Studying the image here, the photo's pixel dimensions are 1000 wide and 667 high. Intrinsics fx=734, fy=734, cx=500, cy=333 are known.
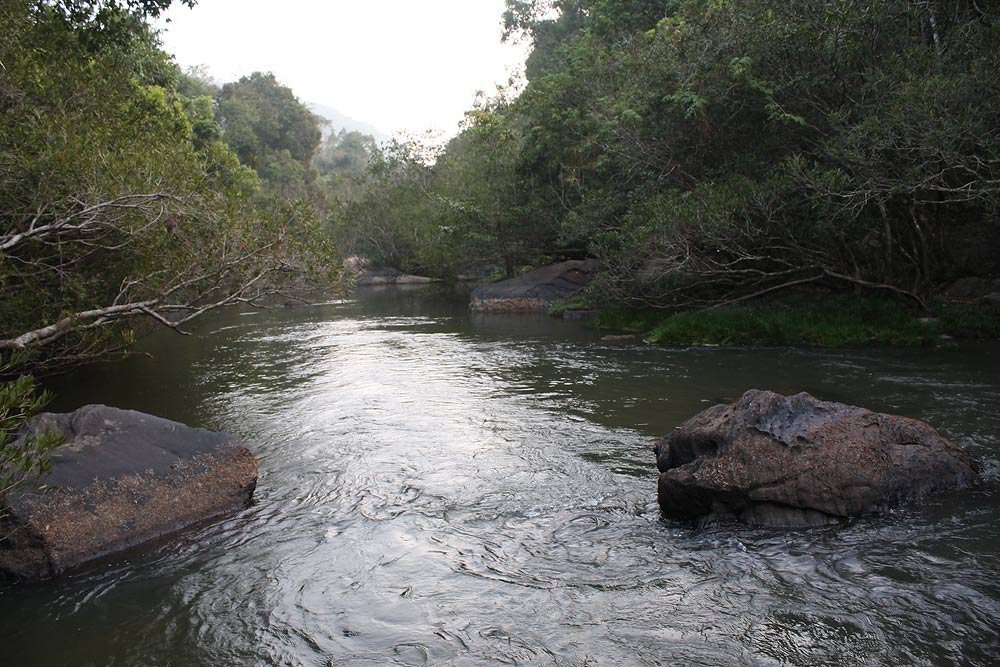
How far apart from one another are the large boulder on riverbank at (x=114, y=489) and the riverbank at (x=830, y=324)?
14.3m

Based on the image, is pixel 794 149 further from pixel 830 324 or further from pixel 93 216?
pixel 93 216

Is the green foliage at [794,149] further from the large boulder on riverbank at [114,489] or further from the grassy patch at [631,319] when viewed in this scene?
the large boulder on riverbank at [114,489]

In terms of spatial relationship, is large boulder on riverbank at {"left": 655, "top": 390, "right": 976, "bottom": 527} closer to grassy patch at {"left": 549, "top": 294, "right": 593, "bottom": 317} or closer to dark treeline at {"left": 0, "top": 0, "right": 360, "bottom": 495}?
dark treeline at {"left": 0, "top": 0, "right": 360, "bottom": 495}

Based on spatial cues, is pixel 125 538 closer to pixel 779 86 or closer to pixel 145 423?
pixel 145 423

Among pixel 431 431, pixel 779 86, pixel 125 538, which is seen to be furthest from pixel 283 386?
pixel 779 86

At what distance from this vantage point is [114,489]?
24.7 feet

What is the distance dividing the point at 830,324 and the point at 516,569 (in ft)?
49.5

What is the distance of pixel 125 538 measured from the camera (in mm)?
7418

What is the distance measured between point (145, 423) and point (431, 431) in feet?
15.4

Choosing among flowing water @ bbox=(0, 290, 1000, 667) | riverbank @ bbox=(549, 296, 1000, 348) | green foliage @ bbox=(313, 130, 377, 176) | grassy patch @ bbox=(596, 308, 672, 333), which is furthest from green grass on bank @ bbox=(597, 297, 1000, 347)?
green foliage @ bbox=(313, 130, 377, 176)

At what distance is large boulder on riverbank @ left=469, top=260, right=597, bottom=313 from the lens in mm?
32500

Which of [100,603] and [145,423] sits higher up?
[145,423]

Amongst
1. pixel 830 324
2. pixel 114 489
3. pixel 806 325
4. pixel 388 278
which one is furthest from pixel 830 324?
pixel 388 278

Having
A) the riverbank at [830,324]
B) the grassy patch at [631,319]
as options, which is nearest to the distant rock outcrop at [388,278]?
the grassy patch at [631,319]
